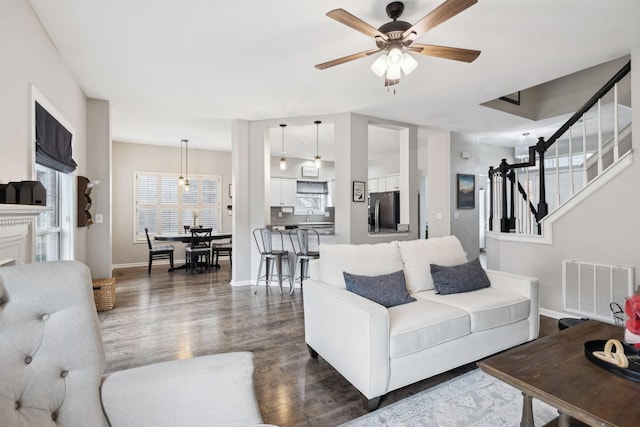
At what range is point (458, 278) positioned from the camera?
2.65 meters

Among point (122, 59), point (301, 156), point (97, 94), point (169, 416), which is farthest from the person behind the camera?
point (301, 156)

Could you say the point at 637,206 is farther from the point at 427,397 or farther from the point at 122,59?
the point at 122,59

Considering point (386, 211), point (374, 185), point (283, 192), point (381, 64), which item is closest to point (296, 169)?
point (283, 192)

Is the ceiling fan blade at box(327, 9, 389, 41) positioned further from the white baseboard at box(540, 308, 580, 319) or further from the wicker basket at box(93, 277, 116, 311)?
the wicker basket at box(93, 277, 116, 311)

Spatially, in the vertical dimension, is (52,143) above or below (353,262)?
above

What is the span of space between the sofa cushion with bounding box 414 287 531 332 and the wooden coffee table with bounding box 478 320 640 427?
50 cm

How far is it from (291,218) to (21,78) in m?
6.67

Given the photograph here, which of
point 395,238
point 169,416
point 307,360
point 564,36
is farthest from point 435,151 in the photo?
point 169,416

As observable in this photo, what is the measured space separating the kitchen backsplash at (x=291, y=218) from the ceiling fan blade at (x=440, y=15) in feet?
21.5

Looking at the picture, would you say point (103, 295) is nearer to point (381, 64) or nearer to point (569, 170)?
point (381, 64)

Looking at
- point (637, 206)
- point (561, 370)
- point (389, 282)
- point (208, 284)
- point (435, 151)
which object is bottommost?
point (208, 284)

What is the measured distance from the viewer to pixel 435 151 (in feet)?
20.4

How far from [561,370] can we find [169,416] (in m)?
1.67

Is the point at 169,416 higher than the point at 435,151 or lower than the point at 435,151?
lower
